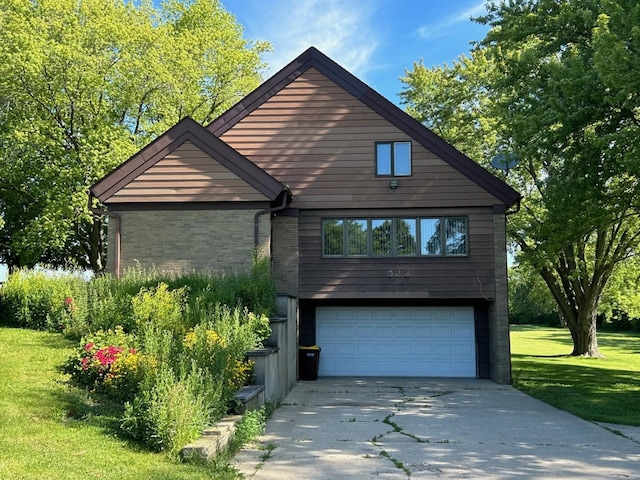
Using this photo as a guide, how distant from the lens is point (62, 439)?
6684 millimetres

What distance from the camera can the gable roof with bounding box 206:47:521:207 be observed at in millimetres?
17719

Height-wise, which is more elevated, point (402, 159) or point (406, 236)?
point (402, 159)

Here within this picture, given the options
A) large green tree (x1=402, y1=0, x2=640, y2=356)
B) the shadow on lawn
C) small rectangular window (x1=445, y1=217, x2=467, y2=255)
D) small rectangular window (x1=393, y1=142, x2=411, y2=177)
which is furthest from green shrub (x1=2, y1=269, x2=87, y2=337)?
large green tree (x1=402, y1=0, x2=640, y2=356)

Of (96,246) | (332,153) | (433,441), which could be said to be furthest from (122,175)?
(96,246)

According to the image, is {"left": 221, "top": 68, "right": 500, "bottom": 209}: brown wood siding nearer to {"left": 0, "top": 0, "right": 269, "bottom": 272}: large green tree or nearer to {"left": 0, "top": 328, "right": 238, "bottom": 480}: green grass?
{"left": 0, "top": 328, "right": 238, "bottom": 480}: green grass

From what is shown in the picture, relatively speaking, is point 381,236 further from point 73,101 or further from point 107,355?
point 73,101

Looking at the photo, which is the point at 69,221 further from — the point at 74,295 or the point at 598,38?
the point at 598,38

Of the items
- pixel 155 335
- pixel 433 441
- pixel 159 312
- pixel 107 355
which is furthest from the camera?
pixel 159 312

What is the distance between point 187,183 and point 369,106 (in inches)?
233

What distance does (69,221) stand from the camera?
2695 centimetres

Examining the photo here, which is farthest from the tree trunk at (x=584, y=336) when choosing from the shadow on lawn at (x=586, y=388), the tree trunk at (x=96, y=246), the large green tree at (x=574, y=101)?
the tree trunk at (x=96, y=246)

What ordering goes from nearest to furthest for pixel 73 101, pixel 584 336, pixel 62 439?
pixel 62 439 → pixel 73 101 → pixel 584 336

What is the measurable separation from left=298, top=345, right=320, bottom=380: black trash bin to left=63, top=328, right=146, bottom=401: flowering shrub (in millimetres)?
8177

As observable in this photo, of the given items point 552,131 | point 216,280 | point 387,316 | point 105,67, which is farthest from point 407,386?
point 105,67
